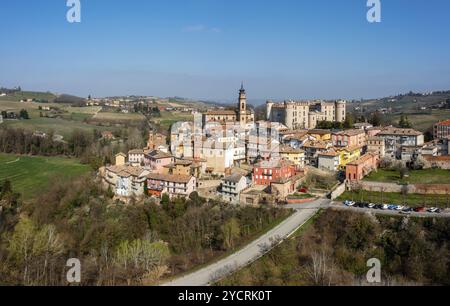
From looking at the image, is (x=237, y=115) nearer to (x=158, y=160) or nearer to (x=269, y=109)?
(x=269, y=109)

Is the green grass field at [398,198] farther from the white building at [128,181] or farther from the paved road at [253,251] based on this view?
the white building at [128,181]

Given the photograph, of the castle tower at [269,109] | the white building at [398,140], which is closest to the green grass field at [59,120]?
the castle tower at [269,109]

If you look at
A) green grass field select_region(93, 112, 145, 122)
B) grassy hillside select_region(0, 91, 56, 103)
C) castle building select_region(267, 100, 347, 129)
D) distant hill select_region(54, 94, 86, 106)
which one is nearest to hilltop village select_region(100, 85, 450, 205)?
castle building select_region(267, 100, 347, 129)

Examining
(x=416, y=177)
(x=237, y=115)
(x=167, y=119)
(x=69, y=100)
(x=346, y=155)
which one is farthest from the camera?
(x=69, y=100)

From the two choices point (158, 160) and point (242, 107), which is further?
point (242, 107)

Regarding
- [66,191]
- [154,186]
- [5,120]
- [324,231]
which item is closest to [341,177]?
[324,231]

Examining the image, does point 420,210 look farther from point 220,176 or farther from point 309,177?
point 220,176

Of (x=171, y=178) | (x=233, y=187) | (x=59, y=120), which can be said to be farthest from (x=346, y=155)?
(x=59, y=120)
